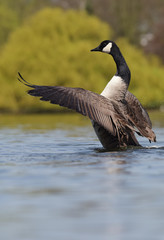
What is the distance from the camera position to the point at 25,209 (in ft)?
19.6

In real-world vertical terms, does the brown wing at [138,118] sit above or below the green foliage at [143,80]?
below

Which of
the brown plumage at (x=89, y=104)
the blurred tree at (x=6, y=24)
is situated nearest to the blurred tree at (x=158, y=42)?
the blurred tree at (x=6, y=24)

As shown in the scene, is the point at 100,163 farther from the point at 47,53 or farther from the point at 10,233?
the point at 47,53

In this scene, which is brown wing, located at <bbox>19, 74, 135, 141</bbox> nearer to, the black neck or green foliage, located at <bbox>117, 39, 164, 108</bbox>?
the black neck

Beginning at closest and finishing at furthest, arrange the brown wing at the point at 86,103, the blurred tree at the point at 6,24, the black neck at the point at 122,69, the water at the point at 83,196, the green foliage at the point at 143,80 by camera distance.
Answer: the water at the point at 83,196 → the brown wing at the point at 86,103 → the black neck at the point at 122,69 → the green foliage at the point at 143,80 → the blurred tree at the point at 6,24

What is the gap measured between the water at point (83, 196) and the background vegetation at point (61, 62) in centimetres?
3244

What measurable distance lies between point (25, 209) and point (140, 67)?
40.9 m

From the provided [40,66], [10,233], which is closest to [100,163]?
[10,233]

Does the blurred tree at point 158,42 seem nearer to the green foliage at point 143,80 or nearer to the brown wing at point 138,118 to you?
the green foliage at point 143,80

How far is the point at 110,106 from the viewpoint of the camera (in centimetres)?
1076

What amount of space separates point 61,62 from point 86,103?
3358 centimetres

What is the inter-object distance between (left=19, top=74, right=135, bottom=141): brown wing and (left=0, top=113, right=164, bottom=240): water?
0.61 meters

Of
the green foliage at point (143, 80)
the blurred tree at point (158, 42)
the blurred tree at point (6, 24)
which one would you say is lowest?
the green foliage at point (143, 80)

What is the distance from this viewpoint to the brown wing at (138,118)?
11759mm
